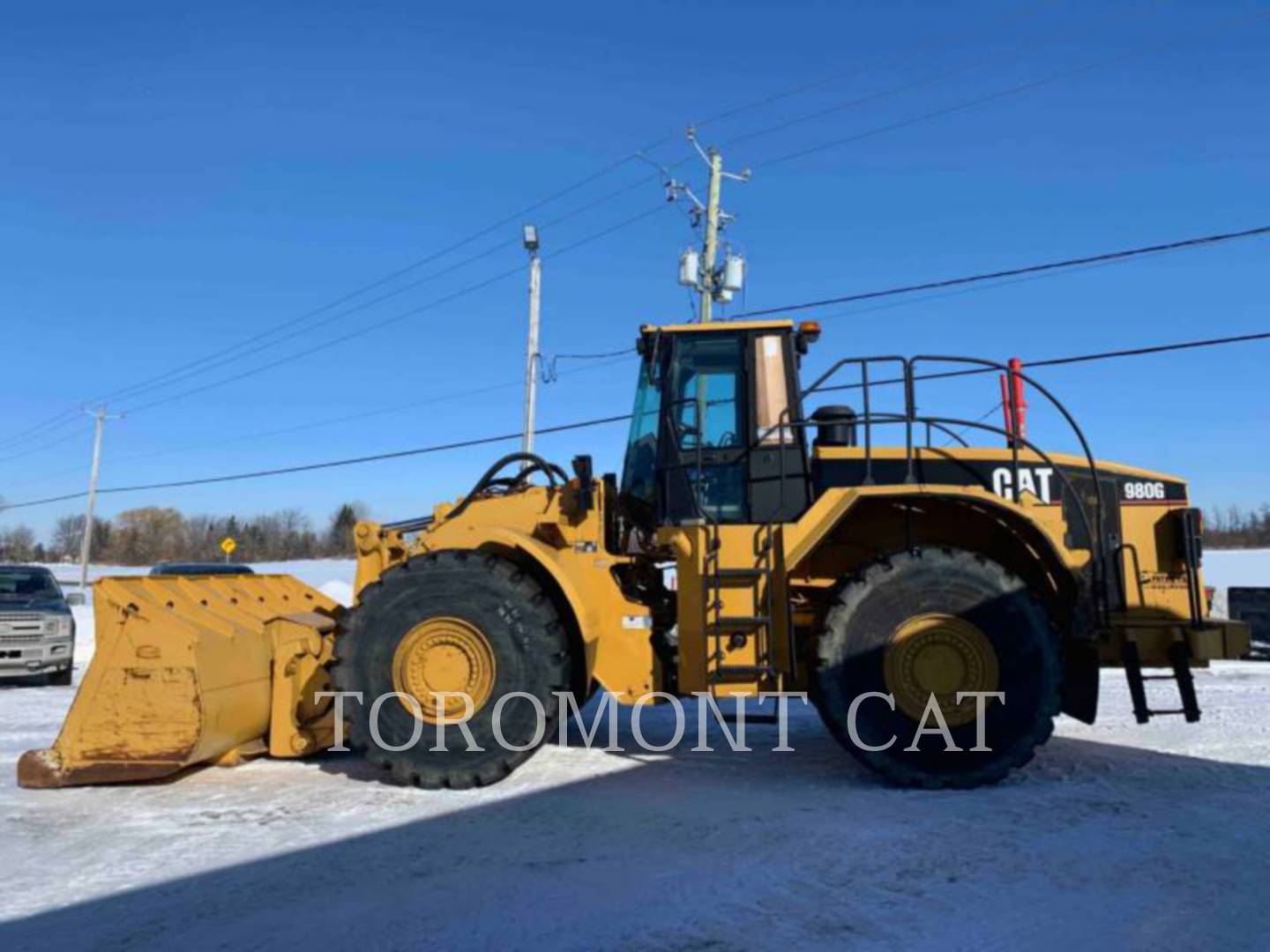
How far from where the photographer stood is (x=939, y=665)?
558cm

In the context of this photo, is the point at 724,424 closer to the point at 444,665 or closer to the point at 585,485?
the point at 585,485

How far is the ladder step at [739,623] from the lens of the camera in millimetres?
5676

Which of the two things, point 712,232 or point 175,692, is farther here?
point 712,232

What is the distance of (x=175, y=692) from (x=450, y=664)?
1617 millimetres

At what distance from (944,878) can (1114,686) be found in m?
6.97

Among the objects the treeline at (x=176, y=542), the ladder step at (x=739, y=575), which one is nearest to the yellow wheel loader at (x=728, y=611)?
the ladder step at (x=739, y=575)

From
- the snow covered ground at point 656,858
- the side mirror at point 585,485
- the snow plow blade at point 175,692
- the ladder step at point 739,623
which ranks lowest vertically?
the snow covered ground at point 656,858

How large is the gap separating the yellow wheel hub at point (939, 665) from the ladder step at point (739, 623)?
0.77 metres

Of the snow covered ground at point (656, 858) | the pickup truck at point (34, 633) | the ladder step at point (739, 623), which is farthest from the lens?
the pickup truck at point (34, 633)

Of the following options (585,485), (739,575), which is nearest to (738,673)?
(739,575)

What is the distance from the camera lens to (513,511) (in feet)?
20.9

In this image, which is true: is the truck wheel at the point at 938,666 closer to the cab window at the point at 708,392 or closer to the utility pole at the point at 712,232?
the cab window at the point at 708,392

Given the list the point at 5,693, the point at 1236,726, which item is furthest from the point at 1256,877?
the point at 5,693

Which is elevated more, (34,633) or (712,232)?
(712,232)
